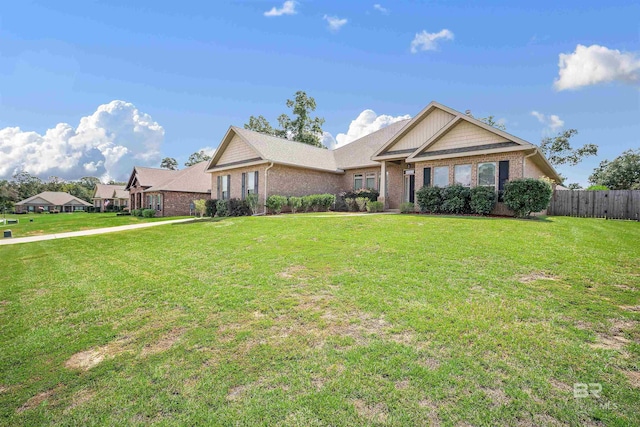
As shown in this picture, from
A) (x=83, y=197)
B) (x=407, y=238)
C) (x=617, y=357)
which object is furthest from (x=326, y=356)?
(x=83, y=197)

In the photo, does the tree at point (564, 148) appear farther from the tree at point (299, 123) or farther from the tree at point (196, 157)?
the tree at point (196, 157)

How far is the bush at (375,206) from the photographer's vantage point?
19586 millimetres

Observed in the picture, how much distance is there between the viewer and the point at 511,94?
68.2 feet

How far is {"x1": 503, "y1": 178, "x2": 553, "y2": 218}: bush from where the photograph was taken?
13.3m

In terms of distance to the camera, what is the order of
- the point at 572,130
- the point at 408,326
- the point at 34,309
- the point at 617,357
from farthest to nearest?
the point at 572,130
the point at 34,309
the point at 408,326
the point at 617,357

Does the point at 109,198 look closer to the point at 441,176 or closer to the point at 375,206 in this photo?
the point at 375,206

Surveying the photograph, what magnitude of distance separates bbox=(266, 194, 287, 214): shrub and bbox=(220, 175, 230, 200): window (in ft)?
20.6

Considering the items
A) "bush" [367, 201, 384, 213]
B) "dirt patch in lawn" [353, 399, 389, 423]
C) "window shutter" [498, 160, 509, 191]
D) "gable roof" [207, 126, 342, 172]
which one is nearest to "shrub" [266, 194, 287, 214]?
"gable roof" [207, 126, 342, 172]

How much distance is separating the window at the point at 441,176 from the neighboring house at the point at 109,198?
2135 inches

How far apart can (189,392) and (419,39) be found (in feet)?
55.5

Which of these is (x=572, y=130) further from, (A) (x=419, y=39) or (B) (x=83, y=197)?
(B) (x=83, y=197)

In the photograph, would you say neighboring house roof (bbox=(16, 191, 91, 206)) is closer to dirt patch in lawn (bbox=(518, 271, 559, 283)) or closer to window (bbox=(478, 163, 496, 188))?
window (bbox=(478, 163, 496, 188))

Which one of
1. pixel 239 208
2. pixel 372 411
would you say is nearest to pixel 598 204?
pixel 372 411

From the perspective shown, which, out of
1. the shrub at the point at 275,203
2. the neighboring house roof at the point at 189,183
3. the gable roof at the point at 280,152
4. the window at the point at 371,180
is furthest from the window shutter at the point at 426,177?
the neighboring house roof at the point at 189,183
